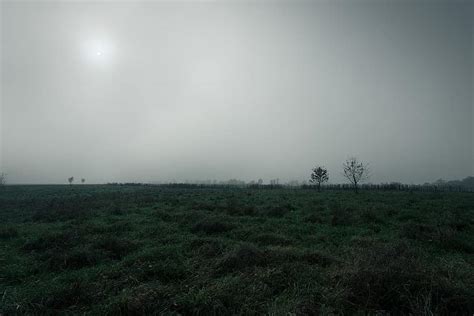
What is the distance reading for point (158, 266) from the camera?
7.17 m

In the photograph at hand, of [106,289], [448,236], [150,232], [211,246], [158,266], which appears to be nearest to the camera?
[106,289]

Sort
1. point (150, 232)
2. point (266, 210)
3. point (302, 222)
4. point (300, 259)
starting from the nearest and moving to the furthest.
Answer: point (300, 259), point (150, 232), point (302, 222), point (266, 210)

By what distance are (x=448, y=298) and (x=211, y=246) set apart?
659 centimetres

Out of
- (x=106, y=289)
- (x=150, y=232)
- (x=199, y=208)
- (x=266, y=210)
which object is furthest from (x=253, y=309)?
(x=199, y=208)

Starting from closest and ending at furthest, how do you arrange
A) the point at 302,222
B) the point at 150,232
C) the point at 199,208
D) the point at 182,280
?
the point at 182,280, the point at 150,232, the point at 302,222, the point at 199,208

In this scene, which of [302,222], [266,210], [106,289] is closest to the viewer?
[106,289]

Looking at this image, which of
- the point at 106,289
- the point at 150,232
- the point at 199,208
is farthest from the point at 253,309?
the point at 199,208

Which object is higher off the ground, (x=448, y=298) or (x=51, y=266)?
(x=448, y=298)

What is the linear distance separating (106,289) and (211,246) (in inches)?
146

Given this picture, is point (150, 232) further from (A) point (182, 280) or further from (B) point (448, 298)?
(B) point (448, 298)

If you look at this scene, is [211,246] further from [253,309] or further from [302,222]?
[302,222]

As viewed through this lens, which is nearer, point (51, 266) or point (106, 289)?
point (106, 289)

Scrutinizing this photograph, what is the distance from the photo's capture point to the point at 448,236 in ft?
31.9

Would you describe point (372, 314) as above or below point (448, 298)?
below
